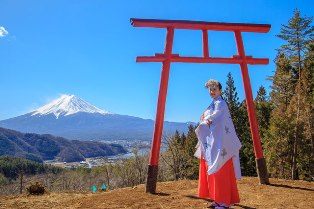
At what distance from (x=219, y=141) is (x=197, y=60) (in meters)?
2.79

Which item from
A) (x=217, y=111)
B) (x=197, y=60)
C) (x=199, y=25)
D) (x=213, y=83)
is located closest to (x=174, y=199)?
(x=217, y=111)

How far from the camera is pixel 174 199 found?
253 inches

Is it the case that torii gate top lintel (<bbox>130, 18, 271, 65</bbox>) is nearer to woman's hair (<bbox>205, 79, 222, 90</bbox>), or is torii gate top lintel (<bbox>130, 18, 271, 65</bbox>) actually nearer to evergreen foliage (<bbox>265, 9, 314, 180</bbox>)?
woman's hair (<bbox>205, 79, 222, 90</bbox>)

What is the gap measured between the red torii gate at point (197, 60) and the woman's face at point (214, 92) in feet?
5.41

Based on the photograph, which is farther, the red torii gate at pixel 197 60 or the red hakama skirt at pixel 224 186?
the red torii gate at pixel 197 60

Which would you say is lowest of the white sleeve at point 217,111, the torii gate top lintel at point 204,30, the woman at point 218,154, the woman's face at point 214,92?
the woman at point 218,154

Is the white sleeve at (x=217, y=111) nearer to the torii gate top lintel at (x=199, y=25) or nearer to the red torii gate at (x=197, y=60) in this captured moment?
the red torii gate at (x=197, y=60)

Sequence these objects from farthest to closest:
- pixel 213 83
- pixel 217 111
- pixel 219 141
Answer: pixel 213 83, pixel 217 111, pixel 219 141

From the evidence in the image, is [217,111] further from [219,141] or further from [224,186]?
[224,186]

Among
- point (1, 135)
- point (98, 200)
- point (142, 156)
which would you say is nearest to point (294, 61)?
point (142, 156)

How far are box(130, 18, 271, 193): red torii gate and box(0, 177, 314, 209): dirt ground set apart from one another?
47 cm

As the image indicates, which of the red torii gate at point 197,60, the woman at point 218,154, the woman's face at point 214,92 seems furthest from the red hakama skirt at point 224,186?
the red torii gate at point 197,60

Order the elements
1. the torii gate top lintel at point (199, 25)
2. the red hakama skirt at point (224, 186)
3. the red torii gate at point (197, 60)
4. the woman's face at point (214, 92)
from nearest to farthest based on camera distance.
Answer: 1. the red hakama skirt at point (224, 186)
2. the woman's face at point (214, 92)
3. the red torii gate at point (197, 60)
4. the torii gate top lintel at point (199, 25)

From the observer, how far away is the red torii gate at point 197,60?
712 cm
